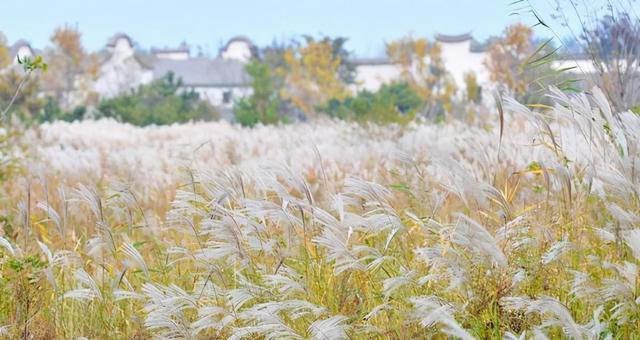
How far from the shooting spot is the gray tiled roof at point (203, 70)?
52.9 m

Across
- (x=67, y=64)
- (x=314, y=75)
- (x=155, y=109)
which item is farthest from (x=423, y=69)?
(x=155, y=109)

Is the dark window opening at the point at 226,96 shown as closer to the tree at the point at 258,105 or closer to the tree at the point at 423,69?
the tree at the point at 423,69

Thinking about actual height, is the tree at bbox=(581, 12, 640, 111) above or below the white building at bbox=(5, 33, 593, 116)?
above

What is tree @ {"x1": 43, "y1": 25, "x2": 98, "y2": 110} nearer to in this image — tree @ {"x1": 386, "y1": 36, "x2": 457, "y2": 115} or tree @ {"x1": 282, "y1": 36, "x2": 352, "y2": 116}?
tree @ {"x1": 282, "y1": 36, "x2": 352, "y2": 116}

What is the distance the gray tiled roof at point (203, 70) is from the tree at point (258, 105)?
92.3 ft

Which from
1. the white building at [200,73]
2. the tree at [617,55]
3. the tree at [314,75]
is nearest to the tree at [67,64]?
the tree at [314,75]

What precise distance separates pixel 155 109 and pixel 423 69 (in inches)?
652

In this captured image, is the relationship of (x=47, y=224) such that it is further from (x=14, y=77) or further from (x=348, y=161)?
(x=14, y=77)

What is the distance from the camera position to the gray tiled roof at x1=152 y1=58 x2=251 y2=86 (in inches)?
2084

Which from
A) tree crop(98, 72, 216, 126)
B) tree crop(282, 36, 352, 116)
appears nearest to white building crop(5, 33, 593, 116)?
tree crop(282, 36, 352, 116)

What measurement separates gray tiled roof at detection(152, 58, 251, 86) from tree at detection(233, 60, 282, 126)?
92.3ft

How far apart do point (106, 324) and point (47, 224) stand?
3261mm

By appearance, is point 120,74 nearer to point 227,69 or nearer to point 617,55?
point 227,69

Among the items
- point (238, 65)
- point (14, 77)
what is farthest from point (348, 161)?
point (238, 65)
